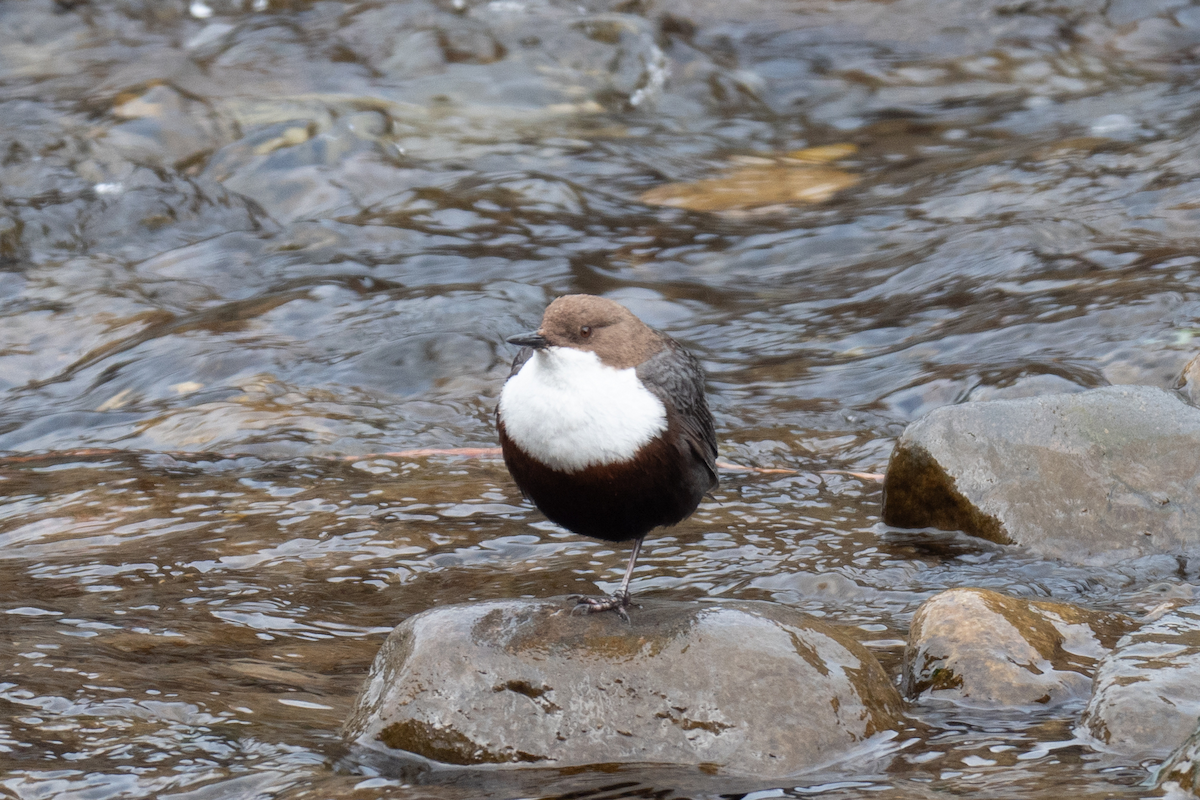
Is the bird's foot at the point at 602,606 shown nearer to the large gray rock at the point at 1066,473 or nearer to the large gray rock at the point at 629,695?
the large gray rock at the point at 629,695

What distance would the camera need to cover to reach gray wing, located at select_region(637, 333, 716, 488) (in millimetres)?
4059

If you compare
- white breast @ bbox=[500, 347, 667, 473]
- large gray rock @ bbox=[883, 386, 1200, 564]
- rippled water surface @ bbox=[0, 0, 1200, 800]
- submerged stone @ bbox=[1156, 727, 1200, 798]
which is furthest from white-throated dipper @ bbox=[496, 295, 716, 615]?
submerged stone @ bbox=[1156, 727, 1200, 798]

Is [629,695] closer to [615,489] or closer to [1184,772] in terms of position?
[615,489]

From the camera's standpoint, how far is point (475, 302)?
792 centimetres

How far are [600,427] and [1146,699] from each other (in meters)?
1.62

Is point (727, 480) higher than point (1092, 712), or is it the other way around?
point (1092, 712)

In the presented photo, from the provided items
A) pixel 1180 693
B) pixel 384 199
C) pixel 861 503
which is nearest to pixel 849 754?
pixel 1180 693

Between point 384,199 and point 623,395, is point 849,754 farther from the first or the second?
point 384,199

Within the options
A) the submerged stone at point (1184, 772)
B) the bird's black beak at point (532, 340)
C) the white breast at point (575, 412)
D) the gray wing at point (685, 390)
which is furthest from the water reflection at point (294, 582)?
the bird's black beak at point (532, 340)

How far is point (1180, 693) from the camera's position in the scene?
353cm

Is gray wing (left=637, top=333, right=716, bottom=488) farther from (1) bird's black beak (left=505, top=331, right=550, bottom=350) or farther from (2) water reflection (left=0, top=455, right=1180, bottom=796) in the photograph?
(2) water reflection (left=0, top=455, right=1180, bottom=796)

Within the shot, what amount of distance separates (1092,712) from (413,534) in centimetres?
278

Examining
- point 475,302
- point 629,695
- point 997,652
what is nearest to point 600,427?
point 629,695

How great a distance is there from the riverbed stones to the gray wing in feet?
2.81
